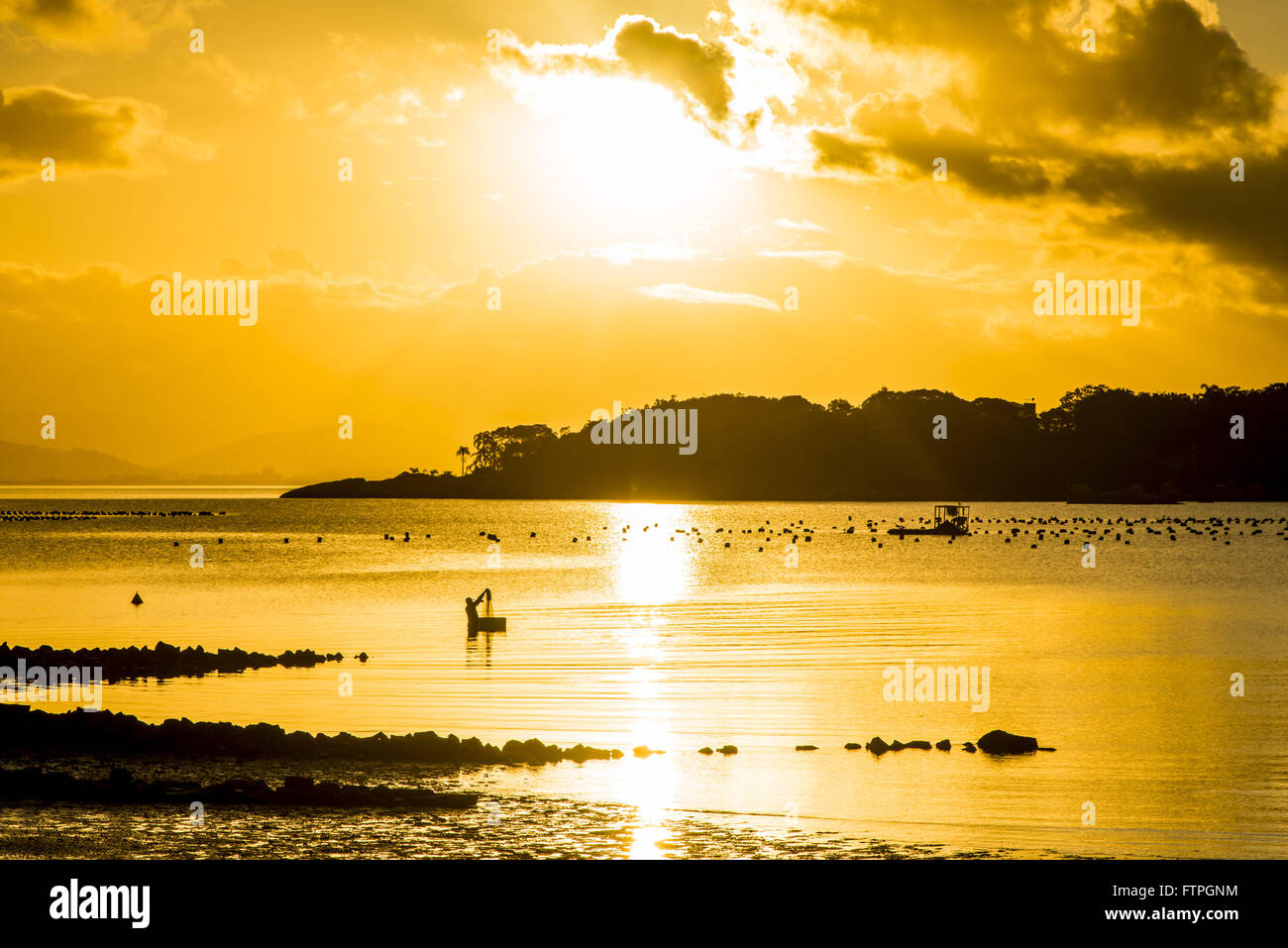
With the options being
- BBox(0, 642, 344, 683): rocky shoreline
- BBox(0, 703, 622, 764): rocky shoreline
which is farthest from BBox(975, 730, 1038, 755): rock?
BBox(0, 642, 344, 683): rocky shoreline

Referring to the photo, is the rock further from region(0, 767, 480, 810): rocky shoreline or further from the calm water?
region(0, 767, 480, 810): rocky shoreline

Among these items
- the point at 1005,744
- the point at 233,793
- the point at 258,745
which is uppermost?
the point at 233,793

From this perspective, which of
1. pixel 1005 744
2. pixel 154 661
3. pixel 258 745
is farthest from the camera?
pixel 154 661

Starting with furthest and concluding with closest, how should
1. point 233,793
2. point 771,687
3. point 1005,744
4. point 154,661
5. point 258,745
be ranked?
point 154,661 → point 771,687 → point 1005,744 → point 258,745 → point 233,793

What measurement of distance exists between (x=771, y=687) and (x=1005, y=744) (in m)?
10.3

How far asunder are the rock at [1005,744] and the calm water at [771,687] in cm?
63

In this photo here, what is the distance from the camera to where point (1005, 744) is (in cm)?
2753

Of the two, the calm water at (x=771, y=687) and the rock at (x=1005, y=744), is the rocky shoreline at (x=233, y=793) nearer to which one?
Result: the calm water at (x=771, y=687)

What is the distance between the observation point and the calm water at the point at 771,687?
20.7m

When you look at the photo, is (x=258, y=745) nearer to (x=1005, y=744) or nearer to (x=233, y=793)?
(x=233, y=793)

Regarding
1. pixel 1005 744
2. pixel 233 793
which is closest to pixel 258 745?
pixel 233 793
